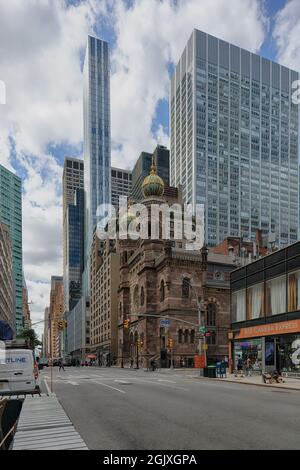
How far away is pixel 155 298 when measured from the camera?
7156 centimetres

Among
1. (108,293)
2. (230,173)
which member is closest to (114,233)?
(108,293)

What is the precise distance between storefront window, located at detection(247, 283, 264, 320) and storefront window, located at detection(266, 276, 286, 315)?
1.23 meters

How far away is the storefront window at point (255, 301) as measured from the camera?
4009 cm

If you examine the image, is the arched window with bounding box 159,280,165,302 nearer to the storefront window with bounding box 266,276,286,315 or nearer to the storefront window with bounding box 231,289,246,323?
the storefront window with bounding box 231,289,246,323

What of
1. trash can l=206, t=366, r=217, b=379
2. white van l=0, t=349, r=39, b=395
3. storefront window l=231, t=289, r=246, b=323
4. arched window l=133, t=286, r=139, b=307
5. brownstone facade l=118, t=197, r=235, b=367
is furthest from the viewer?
arched window l=133, t=286, r=139, b=307

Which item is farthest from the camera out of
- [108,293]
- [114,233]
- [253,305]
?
[114,233]

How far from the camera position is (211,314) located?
6794 centimetres

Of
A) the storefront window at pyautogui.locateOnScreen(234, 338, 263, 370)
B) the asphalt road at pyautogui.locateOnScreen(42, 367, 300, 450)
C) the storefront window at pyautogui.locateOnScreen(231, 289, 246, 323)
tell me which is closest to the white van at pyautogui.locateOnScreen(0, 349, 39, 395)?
the asphalt road at pyautogui.locateOnScreen(42, 367, 300, 450)

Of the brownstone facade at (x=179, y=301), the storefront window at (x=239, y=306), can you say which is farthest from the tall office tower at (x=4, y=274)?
the storefront window at (x=239, y=306)

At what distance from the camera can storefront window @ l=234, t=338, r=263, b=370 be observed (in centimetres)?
3962

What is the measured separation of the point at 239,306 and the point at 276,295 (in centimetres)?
757

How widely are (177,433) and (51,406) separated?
284 inches

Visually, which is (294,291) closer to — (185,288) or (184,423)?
(184,423)
